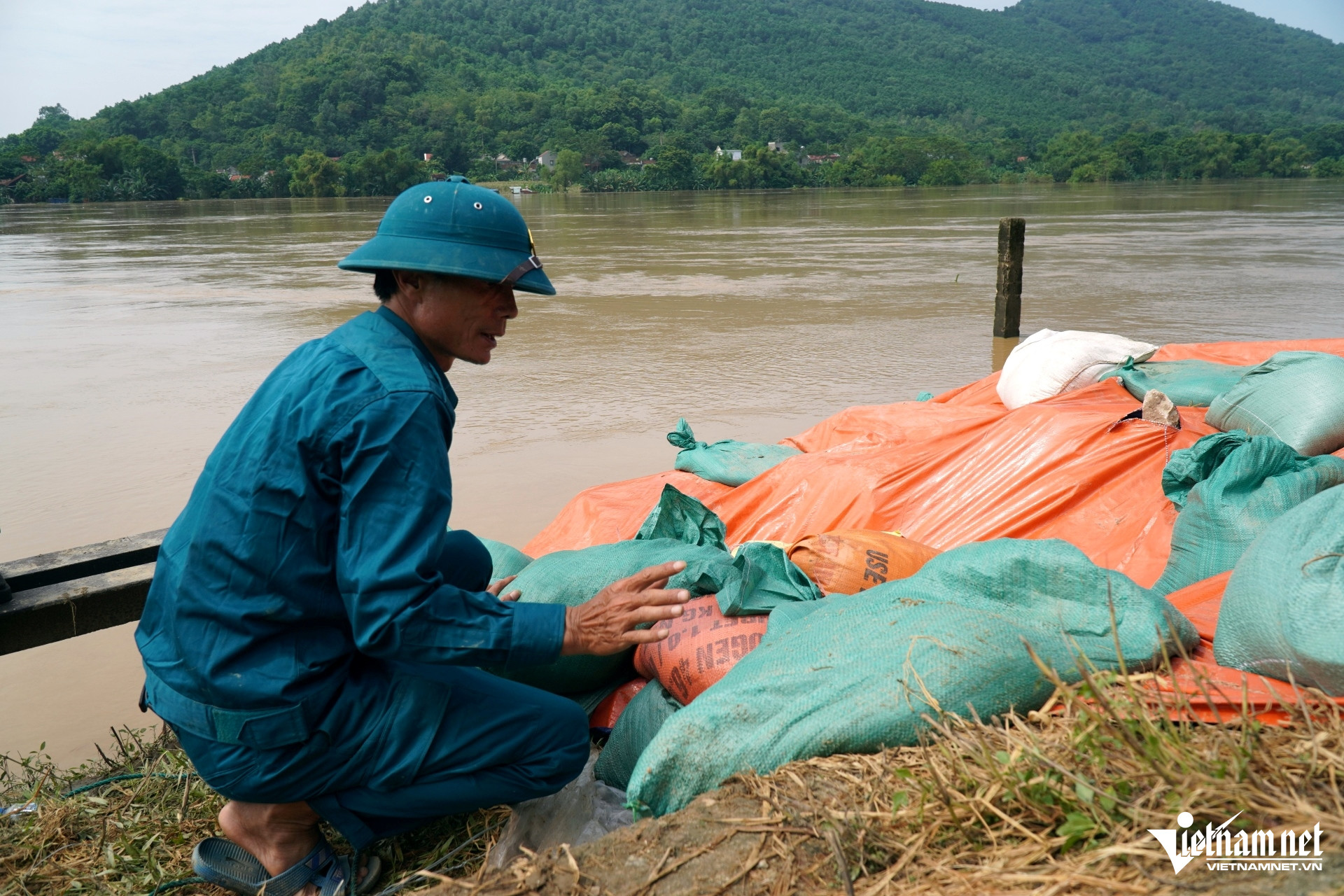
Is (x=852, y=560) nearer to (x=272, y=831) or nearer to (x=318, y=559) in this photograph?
(x=318, y=559)

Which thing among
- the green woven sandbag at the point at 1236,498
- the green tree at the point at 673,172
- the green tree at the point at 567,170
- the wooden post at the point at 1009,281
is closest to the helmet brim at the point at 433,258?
the green woven sandbag at the point at 1236,498

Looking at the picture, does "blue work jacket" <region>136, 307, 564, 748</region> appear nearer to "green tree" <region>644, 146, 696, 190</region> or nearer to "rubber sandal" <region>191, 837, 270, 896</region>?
"rubber sandal" <region>191, 837, 270, 896</region>

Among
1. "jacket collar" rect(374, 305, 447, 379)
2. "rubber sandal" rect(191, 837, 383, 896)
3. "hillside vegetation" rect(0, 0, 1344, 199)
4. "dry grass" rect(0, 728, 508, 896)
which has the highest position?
"hillside vegetation" rect(0, 0, 1344, 199)

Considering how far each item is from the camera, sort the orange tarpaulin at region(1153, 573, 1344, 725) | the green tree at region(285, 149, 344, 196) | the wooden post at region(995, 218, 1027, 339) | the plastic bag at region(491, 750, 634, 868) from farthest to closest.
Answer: the green tree at region(285, 149, 344, 196) < the wooden post at region(995, 218, 1027, 339) < the plastic bag at region(491, 750, 634, 868) < the orange tarpaulin at region(1153, 573, 1344, 725)

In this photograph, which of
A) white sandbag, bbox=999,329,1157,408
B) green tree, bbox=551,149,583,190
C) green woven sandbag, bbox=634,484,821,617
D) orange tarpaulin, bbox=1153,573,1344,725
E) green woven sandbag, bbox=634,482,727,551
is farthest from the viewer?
green tree, bbox=551,149,583,190

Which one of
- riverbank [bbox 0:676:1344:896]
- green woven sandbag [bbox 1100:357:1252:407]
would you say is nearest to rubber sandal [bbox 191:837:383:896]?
riverbank [bbox 0:676:1344:896]

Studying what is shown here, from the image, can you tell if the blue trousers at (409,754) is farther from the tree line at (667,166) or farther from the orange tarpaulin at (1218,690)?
the tree line at (667,166)

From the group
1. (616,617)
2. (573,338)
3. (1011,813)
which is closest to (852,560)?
(616,617)

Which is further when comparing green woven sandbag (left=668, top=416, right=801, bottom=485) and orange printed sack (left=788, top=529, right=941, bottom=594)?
green woven sandbag (left=668, top=416, right=801, bottom=485)

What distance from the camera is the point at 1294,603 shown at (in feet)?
5.47

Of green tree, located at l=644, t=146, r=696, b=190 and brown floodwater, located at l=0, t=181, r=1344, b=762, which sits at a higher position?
green tree, located at l=644, t=146, r=696, b=190

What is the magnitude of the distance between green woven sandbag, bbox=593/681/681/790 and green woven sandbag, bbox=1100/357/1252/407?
238 centimetres

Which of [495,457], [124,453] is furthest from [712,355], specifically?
[124,453]

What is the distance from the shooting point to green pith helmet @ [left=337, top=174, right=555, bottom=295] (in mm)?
1694
